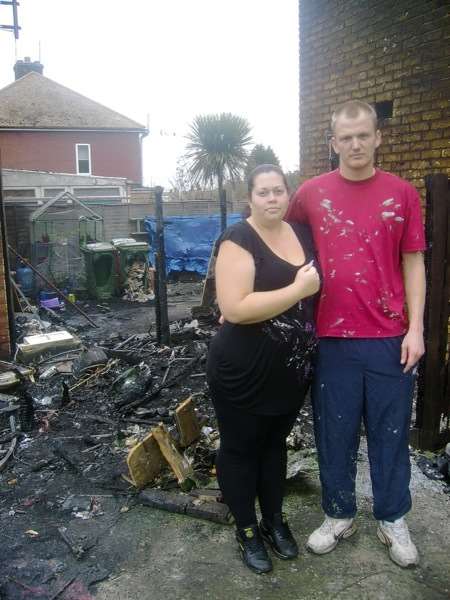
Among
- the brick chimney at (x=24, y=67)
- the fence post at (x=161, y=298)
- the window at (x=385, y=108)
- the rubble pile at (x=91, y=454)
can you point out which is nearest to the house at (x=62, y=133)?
the brick chimney at (x=24, y=67)

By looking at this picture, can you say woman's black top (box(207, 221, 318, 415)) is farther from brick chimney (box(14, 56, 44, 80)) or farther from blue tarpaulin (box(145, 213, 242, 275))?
brick chimney (box(14, 56, 44, 80))

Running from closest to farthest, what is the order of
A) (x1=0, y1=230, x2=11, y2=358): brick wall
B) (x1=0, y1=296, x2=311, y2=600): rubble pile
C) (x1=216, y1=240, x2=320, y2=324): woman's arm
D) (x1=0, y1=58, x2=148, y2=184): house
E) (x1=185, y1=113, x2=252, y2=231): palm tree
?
(x1=216, y1=240, x2=320, y2=324): woman's arm
(x1=0, y1=296, x2=311, y2=600): rubble pile
(x1=0, y1=230, x2=11, y2=358): brick wall
(x1=185, y1=113, x2=252, y2=231): palm tree
(x1=0, y1=58, x2=148, y2=184): house

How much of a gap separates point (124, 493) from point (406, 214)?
2520 millimetres

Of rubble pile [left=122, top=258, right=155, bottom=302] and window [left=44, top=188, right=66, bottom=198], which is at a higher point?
window [left=44, top=188, right=66, bottom=198]

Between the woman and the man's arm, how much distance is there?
0.44 metres

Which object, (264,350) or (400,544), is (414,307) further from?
(400,544)

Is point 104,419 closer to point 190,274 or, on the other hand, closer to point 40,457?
point 40,457

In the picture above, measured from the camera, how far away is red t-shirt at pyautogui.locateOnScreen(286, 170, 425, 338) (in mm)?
2373

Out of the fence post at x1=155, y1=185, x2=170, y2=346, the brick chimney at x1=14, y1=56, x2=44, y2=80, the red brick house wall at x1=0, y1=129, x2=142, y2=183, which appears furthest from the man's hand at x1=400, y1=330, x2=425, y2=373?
the brick chimney at x1=14, y1=56, x2=44, y2=80

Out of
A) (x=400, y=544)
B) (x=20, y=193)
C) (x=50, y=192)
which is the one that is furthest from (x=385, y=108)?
(x=20, y=193)

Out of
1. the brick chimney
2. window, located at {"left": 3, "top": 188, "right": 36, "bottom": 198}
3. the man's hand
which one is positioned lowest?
the man's hand

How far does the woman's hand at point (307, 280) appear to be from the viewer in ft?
7.22

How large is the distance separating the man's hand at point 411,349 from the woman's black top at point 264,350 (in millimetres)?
442

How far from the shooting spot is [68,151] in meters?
30.0
